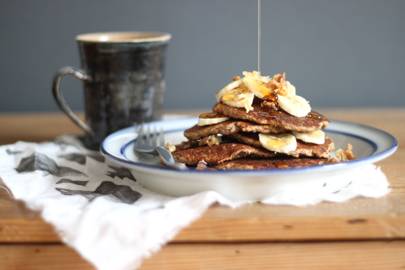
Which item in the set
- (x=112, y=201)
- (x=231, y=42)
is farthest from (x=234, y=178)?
(x=231, y=42)

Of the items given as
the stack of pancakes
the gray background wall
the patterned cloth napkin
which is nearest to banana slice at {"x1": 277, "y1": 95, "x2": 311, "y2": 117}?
the stack of pancakes

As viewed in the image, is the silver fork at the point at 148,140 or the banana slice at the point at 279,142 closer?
the banana slice at the point at 279,142

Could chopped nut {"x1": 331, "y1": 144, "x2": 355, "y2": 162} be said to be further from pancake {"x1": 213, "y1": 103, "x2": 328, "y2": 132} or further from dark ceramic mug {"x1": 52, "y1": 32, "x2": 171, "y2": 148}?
dark ceramic mug {"x1": 52, "y1": 32, "x2": 171, "y2": 148}

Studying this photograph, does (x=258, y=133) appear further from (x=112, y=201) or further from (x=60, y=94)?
(x=60, y=94)

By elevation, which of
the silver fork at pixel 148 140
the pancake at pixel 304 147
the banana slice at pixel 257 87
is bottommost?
the silver fork at pixel 148 140

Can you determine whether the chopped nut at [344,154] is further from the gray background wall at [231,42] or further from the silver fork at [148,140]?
the gray background wall at [231,42]

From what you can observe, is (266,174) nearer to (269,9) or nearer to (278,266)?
(278,266)

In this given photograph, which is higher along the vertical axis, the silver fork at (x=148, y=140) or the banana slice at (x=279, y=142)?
the banana slice at (x=279, y=142)

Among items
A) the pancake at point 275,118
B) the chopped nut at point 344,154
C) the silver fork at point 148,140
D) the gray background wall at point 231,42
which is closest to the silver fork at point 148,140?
the silver fork at point 148,140
